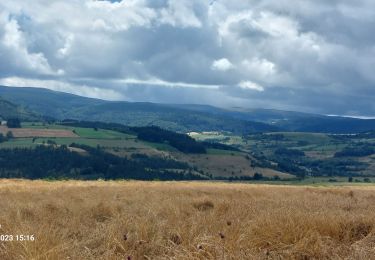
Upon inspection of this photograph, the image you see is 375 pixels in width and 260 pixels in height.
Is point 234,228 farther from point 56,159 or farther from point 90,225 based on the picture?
point 56,159

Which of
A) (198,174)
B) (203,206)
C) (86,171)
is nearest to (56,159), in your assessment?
(86,171)

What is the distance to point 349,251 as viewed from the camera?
803 centimetres

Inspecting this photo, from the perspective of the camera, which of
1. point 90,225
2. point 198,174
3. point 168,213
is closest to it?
point 90,225

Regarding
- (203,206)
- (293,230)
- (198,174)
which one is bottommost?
(198,174)

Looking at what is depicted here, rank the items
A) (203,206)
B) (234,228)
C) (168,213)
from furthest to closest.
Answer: (203,206), (168,213), (234,228)

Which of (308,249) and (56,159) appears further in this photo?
(56,159)

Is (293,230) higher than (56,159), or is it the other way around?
(293,230)

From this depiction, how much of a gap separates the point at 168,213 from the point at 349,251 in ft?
18.7
